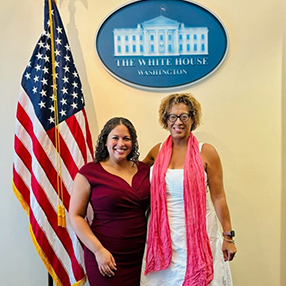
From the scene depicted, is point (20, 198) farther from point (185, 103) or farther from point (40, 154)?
point (185, 103)

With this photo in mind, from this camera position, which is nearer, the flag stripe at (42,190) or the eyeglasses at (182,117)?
the eyeglasses at (182,117)

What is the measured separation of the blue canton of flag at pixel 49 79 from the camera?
1633 mm

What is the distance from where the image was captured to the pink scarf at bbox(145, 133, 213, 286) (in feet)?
4.43

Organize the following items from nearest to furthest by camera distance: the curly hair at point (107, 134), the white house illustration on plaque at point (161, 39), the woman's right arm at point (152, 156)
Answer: the curly hair at point (107, 134), the woman's right arm at point (152, 156), the white house illustration on plaque at point (161, 39)

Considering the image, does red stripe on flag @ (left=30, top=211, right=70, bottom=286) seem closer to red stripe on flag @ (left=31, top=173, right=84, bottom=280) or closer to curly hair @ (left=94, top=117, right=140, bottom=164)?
red stripe on flag @ (left=31, top=173, right=84, bottom=280)

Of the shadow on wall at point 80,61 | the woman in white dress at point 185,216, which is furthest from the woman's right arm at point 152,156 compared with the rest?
the shadow on wall at point 80,61

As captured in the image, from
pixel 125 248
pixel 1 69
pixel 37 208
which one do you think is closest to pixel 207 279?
pixel 125 248

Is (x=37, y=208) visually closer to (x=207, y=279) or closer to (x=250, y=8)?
(x=207, y=279)

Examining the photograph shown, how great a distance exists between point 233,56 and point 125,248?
1.36 meters

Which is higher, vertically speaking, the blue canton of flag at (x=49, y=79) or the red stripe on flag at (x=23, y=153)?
the blue canton of flag at (x=49, y=79)

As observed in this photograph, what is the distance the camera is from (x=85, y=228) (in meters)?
1.34

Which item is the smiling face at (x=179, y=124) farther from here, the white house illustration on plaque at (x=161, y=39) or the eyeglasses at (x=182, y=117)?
the white house illustration on plaque at (x=161, y=39)

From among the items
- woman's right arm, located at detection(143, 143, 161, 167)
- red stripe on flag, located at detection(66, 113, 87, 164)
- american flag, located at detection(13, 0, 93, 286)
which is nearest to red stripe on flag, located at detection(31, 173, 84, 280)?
american flag, located at detection(13, 0, 93, 286)

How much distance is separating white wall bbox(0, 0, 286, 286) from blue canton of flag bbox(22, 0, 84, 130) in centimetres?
22
